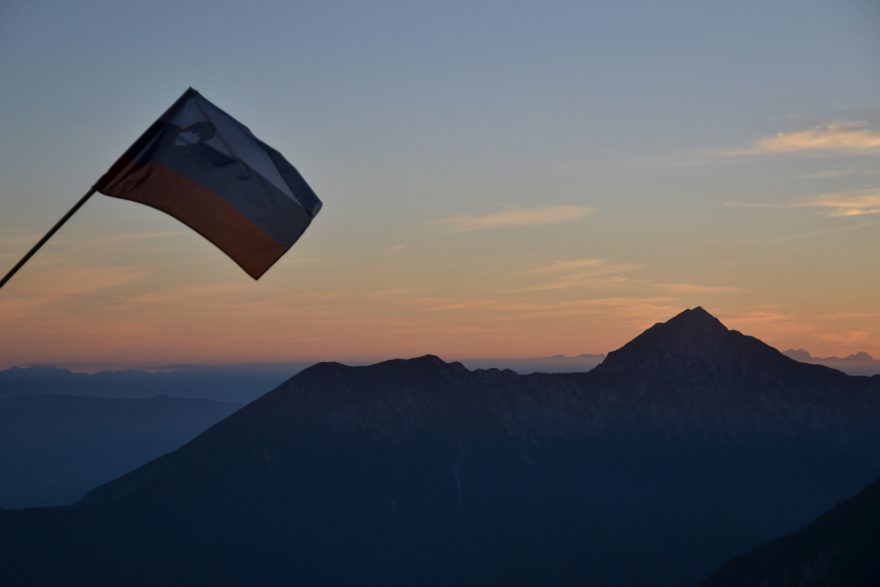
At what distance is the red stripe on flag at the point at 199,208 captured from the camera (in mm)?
44188

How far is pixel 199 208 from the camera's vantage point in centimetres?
4544

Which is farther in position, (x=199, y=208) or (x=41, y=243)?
(x=199, y=208)

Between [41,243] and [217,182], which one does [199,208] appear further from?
[41,243]

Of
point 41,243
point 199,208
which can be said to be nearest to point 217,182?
point 199,208

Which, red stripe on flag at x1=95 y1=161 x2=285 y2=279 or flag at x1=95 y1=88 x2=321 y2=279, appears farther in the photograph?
flag at x1=95 y1=88 x2=321 y2=279

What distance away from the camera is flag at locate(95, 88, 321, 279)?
44406 mm

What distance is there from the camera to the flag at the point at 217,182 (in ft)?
146

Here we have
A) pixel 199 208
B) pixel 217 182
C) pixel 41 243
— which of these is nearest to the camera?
pixel 41 243

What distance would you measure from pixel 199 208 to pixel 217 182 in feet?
3.86

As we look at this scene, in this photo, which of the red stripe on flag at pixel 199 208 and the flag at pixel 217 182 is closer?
the red stripe on flag at pixel 199 208

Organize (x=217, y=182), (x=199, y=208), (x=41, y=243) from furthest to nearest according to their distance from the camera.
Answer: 1. (x=217, y=182)
2. (x=199, y=208)
3. (x=41, y=243)

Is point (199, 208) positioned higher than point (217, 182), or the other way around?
point (217, 182)

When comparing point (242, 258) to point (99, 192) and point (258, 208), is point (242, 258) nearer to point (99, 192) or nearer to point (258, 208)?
point (258, 208)

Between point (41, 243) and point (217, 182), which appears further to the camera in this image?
point (217, 182)
